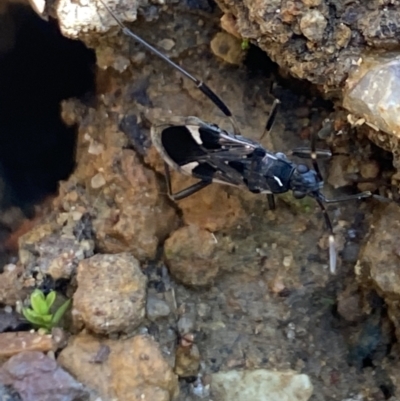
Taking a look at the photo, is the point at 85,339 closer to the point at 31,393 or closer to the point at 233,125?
the point at 31,393

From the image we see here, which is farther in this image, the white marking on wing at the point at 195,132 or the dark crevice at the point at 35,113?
the dark crevice at the point at 35,113

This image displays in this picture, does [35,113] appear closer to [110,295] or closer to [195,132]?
[195,132]

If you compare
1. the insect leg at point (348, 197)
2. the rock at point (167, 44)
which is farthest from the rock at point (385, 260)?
the rock at point (167, 44)

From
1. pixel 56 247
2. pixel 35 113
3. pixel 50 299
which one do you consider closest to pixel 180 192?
pixel 56 247

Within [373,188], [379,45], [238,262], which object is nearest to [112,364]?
[238,262]

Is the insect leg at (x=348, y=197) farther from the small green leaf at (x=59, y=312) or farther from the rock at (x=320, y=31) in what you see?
the small green leaf at (x=59, y=312)

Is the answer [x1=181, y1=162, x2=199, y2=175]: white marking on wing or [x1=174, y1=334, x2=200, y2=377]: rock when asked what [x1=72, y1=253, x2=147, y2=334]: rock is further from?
[x1=181, y1=162, x2=199, y2=175]: white marking on wing
